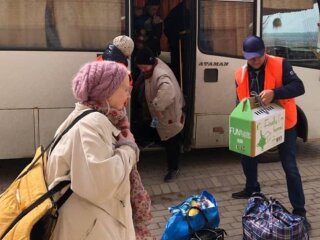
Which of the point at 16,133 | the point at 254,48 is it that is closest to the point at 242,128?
the point at 254,48

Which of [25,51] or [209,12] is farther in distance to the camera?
[209,12]

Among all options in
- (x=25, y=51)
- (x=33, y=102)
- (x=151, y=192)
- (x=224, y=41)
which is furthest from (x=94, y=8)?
(x=151, y=192)

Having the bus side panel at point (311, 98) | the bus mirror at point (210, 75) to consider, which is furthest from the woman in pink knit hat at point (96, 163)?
the bus side panel at point (311, 98)

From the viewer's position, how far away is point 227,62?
569 cm

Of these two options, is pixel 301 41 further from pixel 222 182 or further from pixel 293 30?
pixel 222 182

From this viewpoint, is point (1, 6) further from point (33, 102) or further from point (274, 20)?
point (274, 20)

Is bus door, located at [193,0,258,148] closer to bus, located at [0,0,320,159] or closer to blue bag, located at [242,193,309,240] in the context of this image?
bus, located at [0,0,320,159]

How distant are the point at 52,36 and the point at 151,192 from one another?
1.98 m

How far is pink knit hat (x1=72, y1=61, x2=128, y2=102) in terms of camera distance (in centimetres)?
223

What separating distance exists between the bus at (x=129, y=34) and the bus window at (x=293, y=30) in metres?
0.01

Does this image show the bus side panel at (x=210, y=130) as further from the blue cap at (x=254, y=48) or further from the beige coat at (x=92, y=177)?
the beige coat at (x=92, y=177)

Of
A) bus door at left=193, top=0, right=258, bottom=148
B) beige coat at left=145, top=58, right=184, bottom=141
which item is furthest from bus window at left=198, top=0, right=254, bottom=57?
beige coat at left=145, top=58, right=184, bottom=141

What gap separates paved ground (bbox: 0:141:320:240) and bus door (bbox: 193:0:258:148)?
0.44m

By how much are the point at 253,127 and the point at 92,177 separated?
186cm
